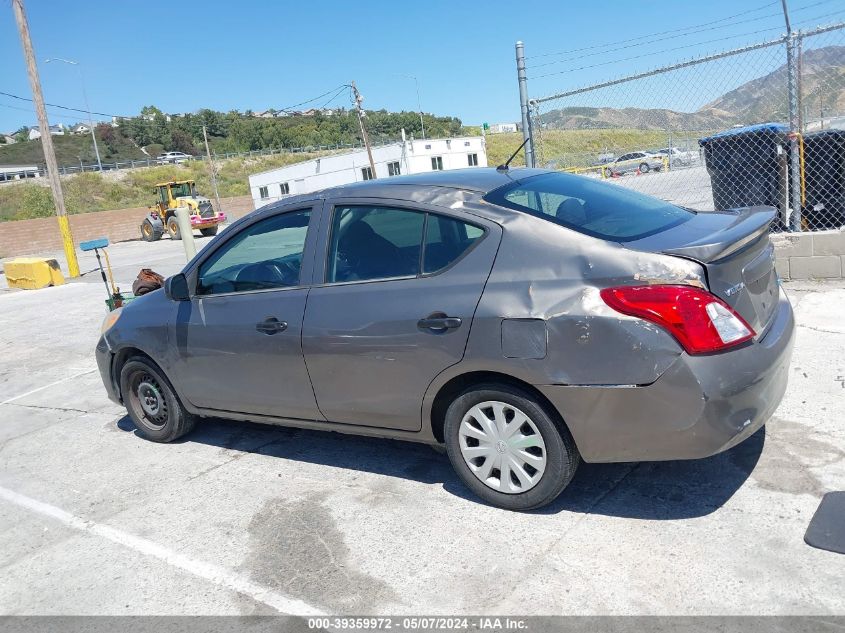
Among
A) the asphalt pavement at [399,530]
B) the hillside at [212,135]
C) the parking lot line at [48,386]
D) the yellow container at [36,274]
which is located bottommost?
the asphalt pavement at [399,530]

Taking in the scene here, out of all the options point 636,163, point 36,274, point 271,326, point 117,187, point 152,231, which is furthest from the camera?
point 117,187

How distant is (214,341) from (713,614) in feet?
10.1

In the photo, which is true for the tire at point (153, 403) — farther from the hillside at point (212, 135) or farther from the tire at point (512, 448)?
the hillside at point (212, 135)

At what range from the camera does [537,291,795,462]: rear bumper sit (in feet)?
9.40

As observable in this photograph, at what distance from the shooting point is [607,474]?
3.73 meters

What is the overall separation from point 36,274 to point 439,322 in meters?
15.9

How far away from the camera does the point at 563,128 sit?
8242 mm

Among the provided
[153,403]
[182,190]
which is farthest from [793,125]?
[182,190]

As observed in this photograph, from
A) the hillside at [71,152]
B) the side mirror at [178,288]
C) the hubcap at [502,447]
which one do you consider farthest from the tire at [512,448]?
the hillside at [71,152]

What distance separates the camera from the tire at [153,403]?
16.0 ft

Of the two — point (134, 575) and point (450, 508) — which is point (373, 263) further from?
point (134, 575)

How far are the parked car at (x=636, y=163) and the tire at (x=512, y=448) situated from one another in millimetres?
6177

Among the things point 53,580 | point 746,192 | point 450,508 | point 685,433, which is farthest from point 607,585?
point 746,192

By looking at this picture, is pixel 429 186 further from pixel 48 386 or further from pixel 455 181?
pixel 48 386
